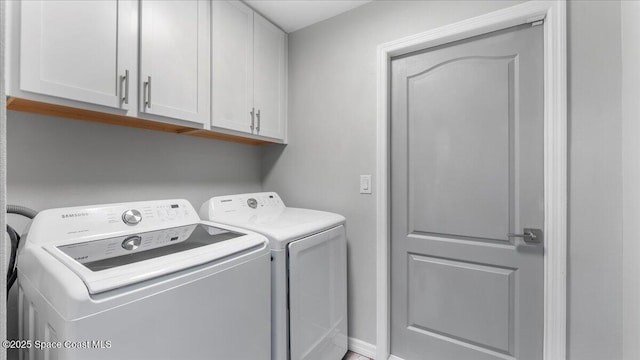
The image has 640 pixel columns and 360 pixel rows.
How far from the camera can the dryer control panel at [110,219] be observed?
103cm

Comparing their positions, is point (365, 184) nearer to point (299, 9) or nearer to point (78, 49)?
point (299, 9)

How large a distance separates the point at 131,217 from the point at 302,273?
86 cm

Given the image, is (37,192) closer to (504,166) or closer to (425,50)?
(425,50)

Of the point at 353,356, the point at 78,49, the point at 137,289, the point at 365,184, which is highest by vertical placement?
the point at 78,49

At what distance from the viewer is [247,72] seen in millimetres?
1746

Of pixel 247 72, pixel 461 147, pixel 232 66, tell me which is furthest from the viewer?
pixel 247 72

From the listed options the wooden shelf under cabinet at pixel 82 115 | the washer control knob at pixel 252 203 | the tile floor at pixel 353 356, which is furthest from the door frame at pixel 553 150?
the wooden shelf under cabinet at pixel 82 115

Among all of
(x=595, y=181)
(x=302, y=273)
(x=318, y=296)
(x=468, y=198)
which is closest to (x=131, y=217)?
(x=302, y=273)

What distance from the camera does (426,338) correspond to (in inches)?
64.6

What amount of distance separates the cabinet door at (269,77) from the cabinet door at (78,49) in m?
0.77

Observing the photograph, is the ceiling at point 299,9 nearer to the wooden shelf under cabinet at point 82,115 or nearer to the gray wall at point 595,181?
the wooden shelf under cabinet at point 82,115

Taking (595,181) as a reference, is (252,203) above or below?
below

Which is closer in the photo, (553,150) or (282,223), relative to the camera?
(553,150)

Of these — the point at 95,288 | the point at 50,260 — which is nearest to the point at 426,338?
the point at 95,288
